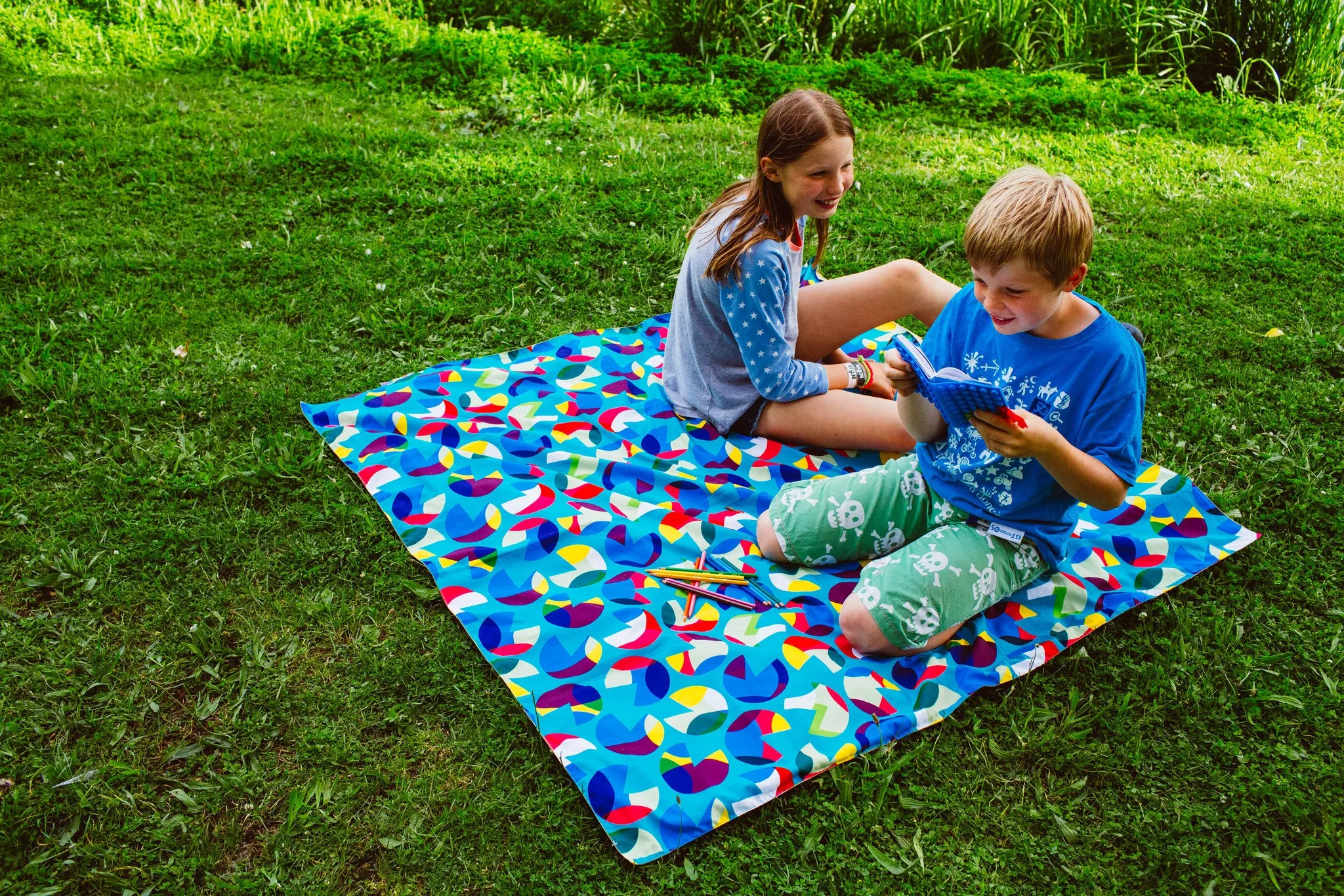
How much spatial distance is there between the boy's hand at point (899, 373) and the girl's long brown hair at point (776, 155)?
2.83 feet

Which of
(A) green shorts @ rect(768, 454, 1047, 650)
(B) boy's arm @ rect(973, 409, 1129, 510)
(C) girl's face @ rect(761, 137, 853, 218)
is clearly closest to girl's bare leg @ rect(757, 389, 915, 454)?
(A) green shorts @ rect(768, 454, 1047, 650)

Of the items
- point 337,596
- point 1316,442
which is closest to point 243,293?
point 337,596

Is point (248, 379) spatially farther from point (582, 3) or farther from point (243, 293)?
point (582, 3)

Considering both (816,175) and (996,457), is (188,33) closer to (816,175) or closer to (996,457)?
(816,175)

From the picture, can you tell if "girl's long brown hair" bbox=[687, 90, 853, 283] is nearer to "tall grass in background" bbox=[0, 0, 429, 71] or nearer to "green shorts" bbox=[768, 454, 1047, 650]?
"green shorts" bbox=[768, 454, 1047, 650]

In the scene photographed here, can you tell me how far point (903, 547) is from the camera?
3.09 meters

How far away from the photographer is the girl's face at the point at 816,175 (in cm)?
328

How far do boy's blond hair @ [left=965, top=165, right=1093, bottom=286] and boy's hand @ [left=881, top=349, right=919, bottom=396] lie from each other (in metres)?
0.36

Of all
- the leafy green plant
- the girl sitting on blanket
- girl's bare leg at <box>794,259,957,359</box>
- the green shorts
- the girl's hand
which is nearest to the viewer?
the green shorts

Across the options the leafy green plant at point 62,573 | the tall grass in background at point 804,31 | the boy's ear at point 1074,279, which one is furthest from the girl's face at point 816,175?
the tall grass in background at point 804,31

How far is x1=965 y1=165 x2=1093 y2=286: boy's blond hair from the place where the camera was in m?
2.47

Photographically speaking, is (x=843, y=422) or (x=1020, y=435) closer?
(x=1020, y=435)

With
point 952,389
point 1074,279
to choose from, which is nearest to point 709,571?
point 952,389

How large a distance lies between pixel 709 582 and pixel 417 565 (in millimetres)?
1053
